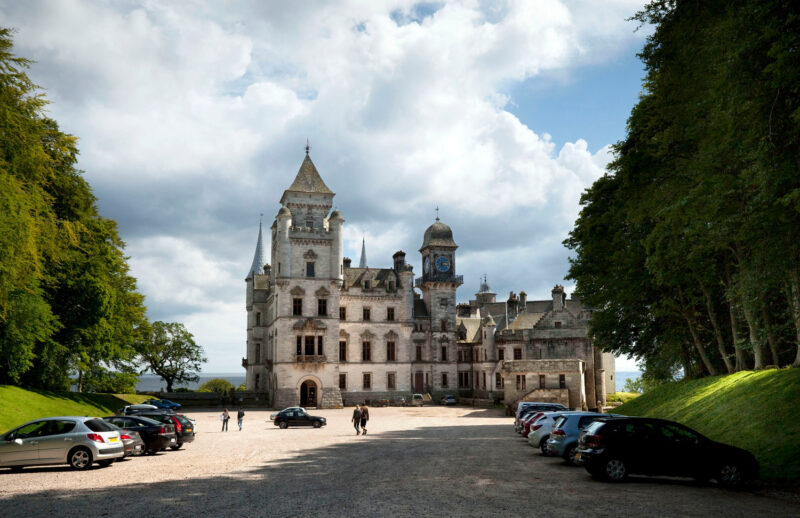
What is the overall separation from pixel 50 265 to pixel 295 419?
17.1m

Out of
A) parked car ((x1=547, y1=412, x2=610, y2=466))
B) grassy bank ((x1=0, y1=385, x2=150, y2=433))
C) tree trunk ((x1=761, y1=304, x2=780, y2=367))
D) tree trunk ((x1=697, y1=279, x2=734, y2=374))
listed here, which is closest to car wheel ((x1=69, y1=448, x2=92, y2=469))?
grassy bank ((x1=0, y1=385, x2=150, y2=433))

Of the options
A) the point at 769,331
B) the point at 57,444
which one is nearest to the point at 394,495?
the point at 57,444

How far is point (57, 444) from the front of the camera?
18.0 m

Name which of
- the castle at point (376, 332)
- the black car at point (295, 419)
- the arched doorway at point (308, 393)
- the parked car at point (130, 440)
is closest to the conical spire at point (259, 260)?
the castle at point (376, 332)

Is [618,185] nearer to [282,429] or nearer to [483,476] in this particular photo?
[483,476]

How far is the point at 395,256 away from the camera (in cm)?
7531

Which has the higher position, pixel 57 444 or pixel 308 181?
pixel 308 181

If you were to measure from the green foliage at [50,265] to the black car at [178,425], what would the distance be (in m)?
7.36

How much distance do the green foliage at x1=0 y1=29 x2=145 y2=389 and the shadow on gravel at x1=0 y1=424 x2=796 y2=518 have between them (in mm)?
11638

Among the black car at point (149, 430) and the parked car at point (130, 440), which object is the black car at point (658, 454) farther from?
the black car at point (149, 430)

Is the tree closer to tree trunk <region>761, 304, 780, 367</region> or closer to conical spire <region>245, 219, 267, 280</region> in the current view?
conical spire <region>245, 219, 267, 280</region>

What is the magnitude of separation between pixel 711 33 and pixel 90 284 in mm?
36266

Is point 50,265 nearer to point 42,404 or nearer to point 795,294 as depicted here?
point 42,404

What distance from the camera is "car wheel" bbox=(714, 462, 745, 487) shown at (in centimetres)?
1538
